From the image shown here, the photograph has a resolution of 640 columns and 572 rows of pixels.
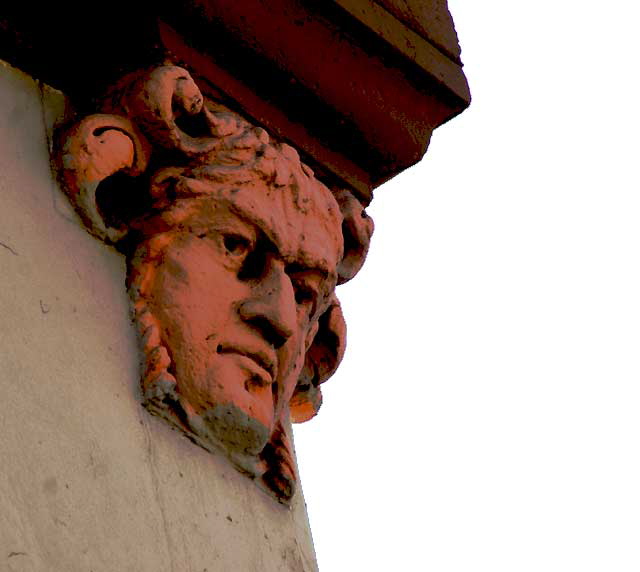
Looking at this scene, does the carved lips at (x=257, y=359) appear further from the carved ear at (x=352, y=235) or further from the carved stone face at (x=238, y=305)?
the carved ear at (x=352, y=235)

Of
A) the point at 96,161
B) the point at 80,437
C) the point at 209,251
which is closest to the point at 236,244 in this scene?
the point at 209,251

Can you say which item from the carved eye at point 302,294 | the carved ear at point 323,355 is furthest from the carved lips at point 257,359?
the carved ear at point 323,355

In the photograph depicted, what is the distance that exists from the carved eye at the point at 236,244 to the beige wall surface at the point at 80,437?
12 cm

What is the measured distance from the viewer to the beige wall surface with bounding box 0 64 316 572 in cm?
163

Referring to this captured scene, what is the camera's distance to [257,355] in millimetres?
1907

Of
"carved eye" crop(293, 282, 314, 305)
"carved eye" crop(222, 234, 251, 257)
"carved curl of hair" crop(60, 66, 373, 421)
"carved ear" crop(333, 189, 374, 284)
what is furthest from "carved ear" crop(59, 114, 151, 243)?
"carved ear" crop(333, 189, 374, 284)

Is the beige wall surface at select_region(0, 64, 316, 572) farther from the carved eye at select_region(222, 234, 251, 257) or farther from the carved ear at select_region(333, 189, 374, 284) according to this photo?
the carved ear at select_region(333, 189, 374, 284)

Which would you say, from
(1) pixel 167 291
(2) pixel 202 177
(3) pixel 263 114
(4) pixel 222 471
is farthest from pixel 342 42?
(4) pixel 222 471

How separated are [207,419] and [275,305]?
155mm

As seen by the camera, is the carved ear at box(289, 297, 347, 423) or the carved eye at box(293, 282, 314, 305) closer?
the carved eye at box(293, 282, 314, 305)

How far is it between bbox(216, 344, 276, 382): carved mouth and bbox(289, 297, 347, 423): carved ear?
9.4 inches

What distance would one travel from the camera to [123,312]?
1.87 metres

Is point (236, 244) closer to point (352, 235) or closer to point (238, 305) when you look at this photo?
point (238, 305)

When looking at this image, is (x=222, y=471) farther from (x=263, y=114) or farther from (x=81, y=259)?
(x=263, y=114)
